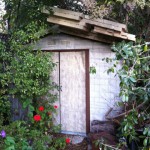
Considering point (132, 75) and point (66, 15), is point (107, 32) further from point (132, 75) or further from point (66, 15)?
point (132, 75)

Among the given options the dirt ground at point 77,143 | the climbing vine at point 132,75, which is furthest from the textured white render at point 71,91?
the climbing vine at point 132,75

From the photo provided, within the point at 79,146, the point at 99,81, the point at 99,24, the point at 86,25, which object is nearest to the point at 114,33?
the point at 99,24

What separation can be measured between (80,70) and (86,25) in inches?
47.0

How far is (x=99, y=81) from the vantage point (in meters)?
6.03

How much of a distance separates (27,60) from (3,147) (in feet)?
5.52

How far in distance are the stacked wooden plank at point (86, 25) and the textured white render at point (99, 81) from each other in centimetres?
26

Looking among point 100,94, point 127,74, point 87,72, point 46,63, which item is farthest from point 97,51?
point 127,74

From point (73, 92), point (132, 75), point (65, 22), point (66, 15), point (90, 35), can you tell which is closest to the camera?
point (132, 75)

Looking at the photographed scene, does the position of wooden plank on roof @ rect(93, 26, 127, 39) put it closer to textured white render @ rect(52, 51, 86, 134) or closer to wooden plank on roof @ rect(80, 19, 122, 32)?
wooden plank on roof @ rect(80, 19, 122, 32)

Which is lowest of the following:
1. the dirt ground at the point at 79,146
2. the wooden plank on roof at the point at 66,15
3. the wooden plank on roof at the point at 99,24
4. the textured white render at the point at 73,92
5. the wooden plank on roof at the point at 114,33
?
the dirt ground at the point at 79,146

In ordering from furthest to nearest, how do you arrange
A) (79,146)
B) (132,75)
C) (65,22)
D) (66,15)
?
(79,146), (65,22), (66,15), (132,75)

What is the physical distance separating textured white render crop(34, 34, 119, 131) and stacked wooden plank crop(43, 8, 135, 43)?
0.26m

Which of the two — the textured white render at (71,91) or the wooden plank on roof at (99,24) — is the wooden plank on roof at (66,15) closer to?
the wooden plank on roof at (99,24)

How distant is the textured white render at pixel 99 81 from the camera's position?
19.4 ft
